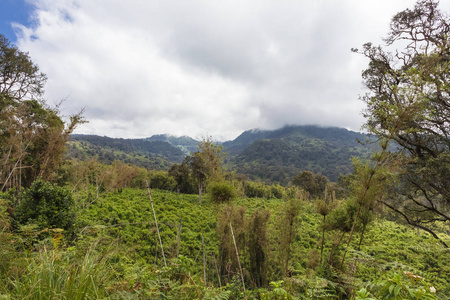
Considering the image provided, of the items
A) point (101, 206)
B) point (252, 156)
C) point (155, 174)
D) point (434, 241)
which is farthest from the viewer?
point (252, 156)

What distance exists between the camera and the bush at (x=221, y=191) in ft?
20.4

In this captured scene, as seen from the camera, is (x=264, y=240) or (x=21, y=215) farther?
(x=264, y=240)

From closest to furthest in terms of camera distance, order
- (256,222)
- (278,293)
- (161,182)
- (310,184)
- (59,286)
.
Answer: (59,286) → (278,293) → (256,222) → (310,184) → (161,182)

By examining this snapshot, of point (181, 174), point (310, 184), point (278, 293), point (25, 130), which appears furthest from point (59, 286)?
point (181, 174)

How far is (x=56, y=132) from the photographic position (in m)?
9.93

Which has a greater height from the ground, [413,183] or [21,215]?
[413,183]

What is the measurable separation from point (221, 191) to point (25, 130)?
11150 mm

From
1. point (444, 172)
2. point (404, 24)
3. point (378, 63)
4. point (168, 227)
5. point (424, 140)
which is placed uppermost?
point (404, 24)

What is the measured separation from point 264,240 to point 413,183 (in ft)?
22.6

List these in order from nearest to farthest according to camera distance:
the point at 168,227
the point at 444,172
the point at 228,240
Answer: the point at 444,172
the point at 228,240
the point at 168,227

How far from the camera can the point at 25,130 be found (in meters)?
10.2

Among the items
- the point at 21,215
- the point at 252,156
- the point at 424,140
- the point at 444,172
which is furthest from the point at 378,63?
the point at 252,156

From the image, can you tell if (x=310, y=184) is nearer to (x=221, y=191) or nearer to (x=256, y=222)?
(x=256, y=222)

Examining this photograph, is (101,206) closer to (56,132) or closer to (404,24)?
(56,132)
